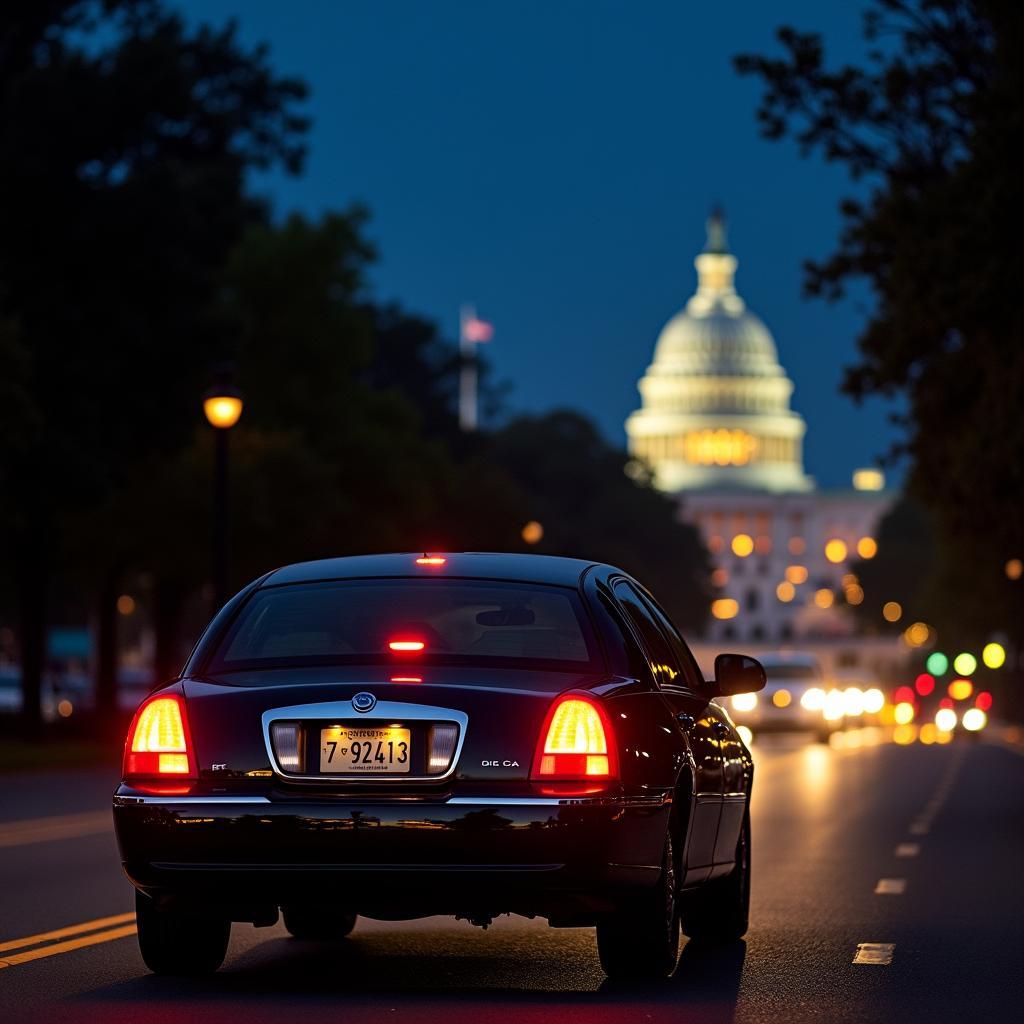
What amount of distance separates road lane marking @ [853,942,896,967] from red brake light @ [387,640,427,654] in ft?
8.21

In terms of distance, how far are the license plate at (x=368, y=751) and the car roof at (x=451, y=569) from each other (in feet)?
3.65

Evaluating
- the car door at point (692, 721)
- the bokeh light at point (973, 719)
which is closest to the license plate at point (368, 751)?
the car door at point (692, 721)

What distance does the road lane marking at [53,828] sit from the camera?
2052 centimetres

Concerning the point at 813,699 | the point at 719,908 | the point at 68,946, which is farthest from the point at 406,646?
the point at 813,699

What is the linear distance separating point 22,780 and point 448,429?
73.9 metres

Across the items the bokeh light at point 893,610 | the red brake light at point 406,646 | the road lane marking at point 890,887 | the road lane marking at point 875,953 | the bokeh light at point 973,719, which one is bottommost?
the bokeh light at point 973,719

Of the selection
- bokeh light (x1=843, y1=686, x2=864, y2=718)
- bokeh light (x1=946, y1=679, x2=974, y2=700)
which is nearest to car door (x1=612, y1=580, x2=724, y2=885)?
bokeh light (x1=843, y1=686, x2=864, y2=718)

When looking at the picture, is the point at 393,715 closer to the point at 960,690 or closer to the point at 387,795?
the point at 387,795

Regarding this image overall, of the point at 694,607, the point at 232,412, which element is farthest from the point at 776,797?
the point at 694,607

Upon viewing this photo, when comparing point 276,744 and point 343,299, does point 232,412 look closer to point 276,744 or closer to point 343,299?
point 276,744

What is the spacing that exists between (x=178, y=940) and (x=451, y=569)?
5.56 feet

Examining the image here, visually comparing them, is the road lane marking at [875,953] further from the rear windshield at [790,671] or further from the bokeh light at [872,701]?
the bokeh light at [872,701]

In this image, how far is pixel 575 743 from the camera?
9.88 metres

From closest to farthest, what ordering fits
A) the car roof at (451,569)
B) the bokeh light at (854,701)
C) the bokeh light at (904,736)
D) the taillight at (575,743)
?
the taillight at (575,743) < the car roof at (451,569) < the bokeh light at (904,736) < the bokeh light at (854,701)
